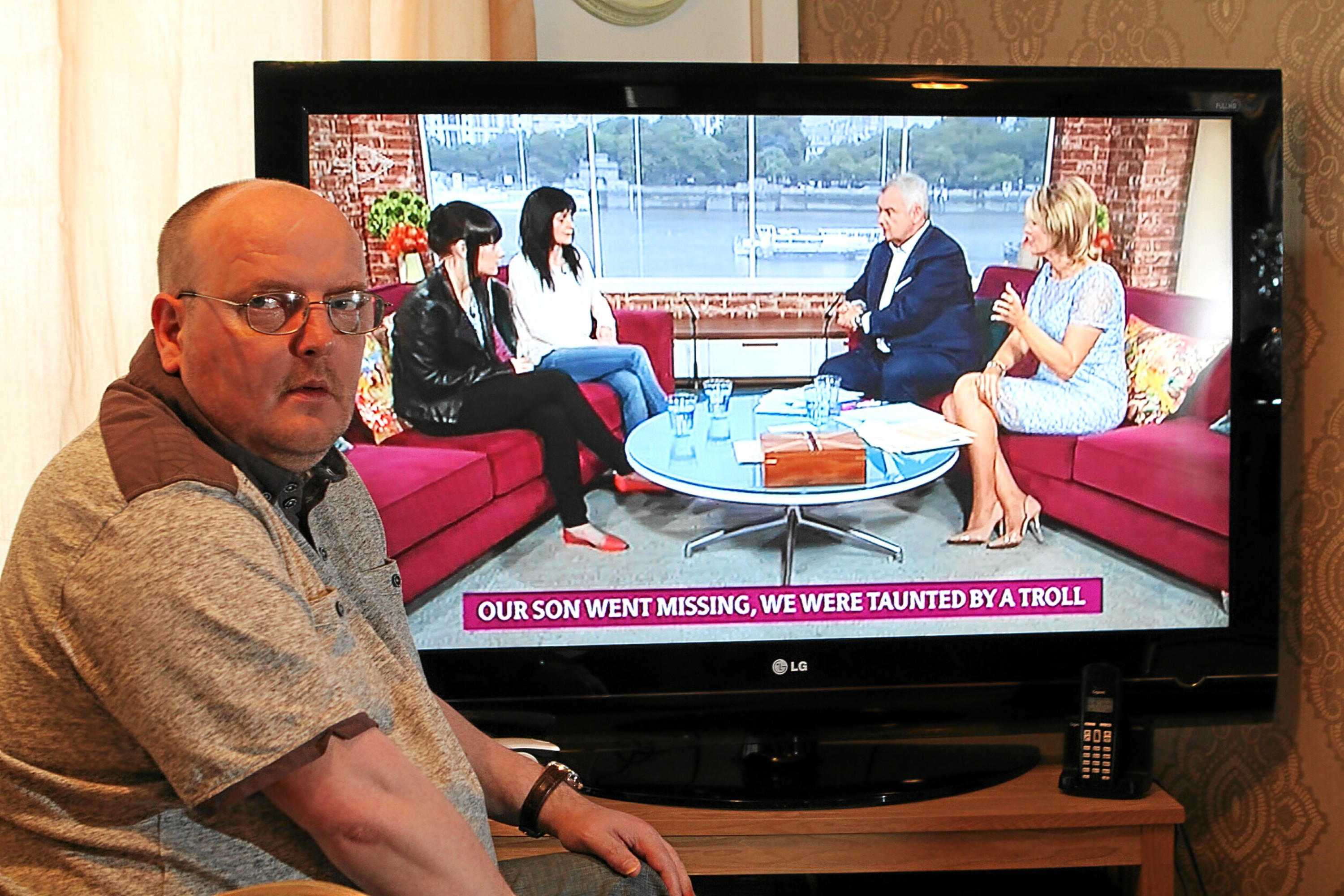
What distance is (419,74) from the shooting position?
2064 mm

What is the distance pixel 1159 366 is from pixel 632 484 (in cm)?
97

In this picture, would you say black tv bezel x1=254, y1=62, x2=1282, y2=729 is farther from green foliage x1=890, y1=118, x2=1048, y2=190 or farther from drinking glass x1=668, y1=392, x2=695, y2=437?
drinking glass x1=668, y1=392, x2=695, y2=437

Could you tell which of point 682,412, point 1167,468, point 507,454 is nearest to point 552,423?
point 507,454

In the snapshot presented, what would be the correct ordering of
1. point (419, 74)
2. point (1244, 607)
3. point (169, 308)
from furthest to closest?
point (1244, 607), point (419, 74), point (169, 308)

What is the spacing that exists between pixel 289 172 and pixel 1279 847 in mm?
2240

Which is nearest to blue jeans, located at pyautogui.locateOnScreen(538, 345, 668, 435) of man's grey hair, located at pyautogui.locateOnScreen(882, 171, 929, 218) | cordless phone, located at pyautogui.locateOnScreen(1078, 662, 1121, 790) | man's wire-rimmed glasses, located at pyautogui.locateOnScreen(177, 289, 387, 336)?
man's grey hair, located at pyautogui.locateOnScreen(882, 171, 929, 218)

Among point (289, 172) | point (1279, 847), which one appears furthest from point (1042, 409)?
point (289, 172)

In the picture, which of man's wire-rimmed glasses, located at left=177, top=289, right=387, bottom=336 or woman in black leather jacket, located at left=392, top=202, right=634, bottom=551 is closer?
man's wire-rimmed glasses, located at left=177, top=289, right=387, bottom=336

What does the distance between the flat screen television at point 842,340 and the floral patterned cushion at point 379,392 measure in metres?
0.11

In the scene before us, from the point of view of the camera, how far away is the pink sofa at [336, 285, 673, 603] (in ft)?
6.99

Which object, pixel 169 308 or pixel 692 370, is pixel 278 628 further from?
pixel 692 370

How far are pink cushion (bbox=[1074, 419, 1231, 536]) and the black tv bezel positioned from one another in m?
0.04

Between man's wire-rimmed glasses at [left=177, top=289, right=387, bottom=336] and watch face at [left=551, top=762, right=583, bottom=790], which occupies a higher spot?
man's wire-rimmed glasses at [left=177, top=289, right=387, bottom=336]

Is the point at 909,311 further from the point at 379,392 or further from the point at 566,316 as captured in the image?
the point at 379,392
